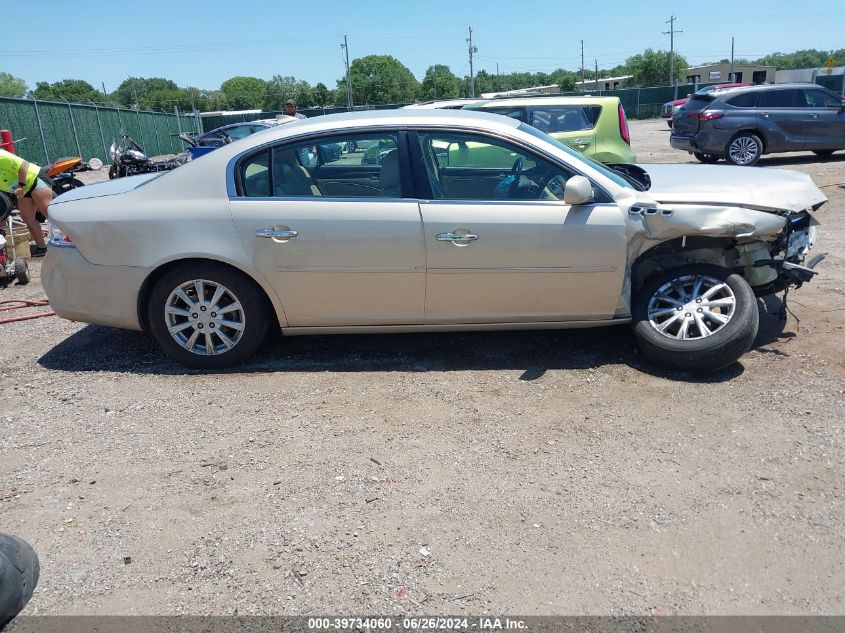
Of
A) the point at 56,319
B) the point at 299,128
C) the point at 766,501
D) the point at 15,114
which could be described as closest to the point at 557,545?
the point at 766,501

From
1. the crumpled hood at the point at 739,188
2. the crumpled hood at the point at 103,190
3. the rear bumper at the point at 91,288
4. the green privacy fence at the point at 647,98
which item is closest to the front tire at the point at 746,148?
the crumpled hood at the point at 739,188

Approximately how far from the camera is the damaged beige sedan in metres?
4.46

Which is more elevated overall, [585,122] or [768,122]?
[585,122]

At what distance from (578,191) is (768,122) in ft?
41.2

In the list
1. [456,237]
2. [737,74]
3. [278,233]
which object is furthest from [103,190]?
[737,74]

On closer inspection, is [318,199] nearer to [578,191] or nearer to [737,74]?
[578,191]

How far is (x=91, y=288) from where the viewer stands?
482cm

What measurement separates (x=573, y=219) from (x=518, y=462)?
1678 millimetres

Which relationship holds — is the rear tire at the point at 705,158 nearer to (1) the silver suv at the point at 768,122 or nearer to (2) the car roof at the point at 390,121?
(1) the silver suv at the point at 768,122

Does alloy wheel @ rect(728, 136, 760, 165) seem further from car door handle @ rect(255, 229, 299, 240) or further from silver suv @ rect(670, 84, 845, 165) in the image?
car door handle @ rect(255, 229, 299, 240)

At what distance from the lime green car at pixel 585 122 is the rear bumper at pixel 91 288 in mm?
6643

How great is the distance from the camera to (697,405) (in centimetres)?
409

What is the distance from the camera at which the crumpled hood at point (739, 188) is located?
4.56m

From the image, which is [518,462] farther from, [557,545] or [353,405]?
[353,405]
